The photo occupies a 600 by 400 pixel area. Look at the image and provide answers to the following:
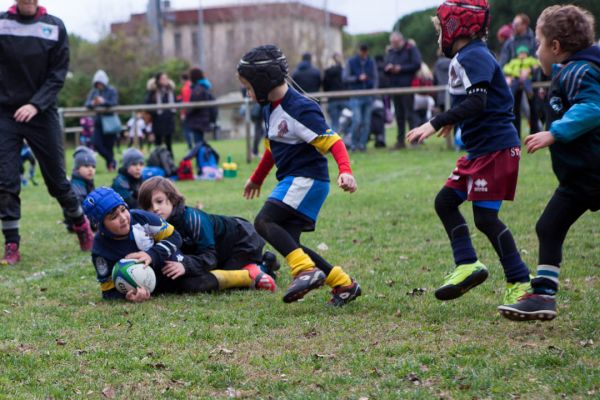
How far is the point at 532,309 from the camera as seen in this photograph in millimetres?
4996

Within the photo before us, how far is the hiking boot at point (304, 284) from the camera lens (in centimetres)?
565

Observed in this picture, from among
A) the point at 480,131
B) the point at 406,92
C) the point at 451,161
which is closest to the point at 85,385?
the point at 480,131

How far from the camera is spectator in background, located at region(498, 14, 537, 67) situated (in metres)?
16.2

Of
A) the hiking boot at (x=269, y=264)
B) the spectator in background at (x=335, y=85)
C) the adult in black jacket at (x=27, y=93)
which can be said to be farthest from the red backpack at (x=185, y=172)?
the hiking boot at (x=269, y=264)

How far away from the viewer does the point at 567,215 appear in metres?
5.06

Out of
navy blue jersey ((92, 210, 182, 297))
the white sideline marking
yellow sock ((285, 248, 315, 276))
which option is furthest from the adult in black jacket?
yellow sock ((285, 248, 315, 276))

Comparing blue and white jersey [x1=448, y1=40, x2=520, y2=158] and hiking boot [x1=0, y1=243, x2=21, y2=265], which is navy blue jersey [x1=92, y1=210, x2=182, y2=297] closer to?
hiking boot [x1=0, y1=243, x2=21, y2=265]

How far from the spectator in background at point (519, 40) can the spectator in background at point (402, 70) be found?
2.84 m

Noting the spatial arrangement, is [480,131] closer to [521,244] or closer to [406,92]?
[521,244]

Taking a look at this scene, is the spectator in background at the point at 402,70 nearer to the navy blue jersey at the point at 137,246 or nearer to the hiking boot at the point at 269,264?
the hiking boot at the point at 269,264

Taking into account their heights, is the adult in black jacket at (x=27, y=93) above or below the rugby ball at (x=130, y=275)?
above

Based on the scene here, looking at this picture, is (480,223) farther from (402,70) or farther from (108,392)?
(402,70)

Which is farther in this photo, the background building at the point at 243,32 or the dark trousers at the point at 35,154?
the background building at the point at 243,32

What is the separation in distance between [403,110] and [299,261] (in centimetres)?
1461
